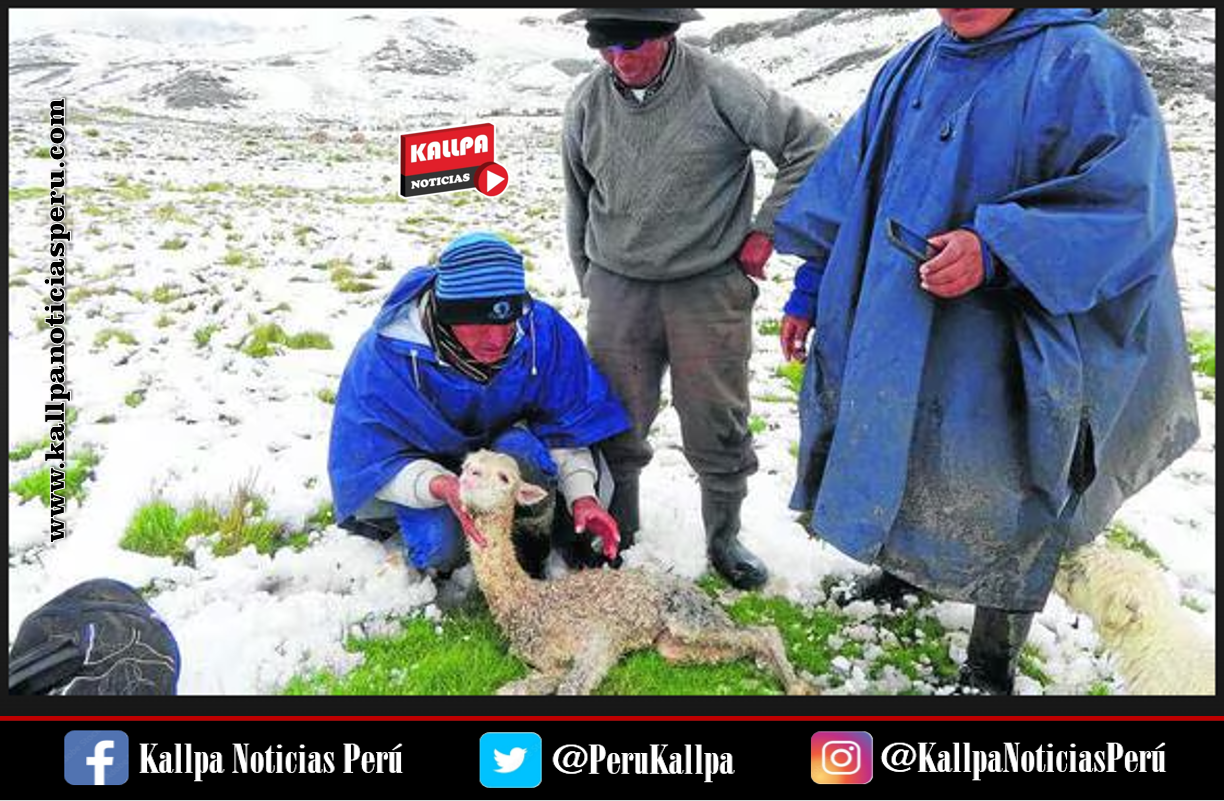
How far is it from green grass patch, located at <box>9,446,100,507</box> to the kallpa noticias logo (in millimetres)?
2462

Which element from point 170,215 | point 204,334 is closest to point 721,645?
point 204,334

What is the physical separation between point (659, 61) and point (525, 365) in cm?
149

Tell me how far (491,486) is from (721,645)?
1172mm

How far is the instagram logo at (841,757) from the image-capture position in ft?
7.36

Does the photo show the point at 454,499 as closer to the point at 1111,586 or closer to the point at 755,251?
the point at 755,251

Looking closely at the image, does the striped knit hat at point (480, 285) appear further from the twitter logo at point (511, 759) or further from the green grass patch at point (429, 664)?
the twitter logo at point (511, 759)

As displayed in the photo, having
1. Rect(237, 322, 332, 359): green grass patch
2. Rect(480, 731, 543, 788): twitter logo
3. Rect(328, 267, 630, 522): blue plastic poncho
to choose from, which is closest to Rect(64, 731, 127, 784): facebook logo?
Rect(480, 731, 543, 788): twitter logo

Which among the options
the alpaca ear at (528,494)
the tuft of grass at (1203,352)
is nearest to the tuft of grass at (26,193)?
the alpaca ear at (528,494)

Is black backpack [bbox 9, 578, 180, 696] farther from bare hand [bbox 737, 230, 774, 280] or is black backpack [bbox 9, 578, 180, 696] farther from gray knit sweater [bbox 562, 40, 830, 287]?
bare hand [bbox 737, 230, 774, 280]

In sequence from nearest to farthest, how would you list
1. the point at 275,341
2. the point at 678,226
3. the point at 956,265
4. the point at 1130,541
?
the point at 956,265
the point at 678,226
the point at 1130,541
the point at 275,341

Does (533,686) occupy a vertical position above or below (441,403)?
below

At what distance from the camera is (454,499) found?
3.80m

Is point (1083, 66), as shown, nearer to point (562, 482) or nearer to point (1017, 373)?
point (1017, 373)

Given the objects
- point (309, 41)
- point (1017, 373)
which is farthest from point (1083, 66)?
point (309, 41)
